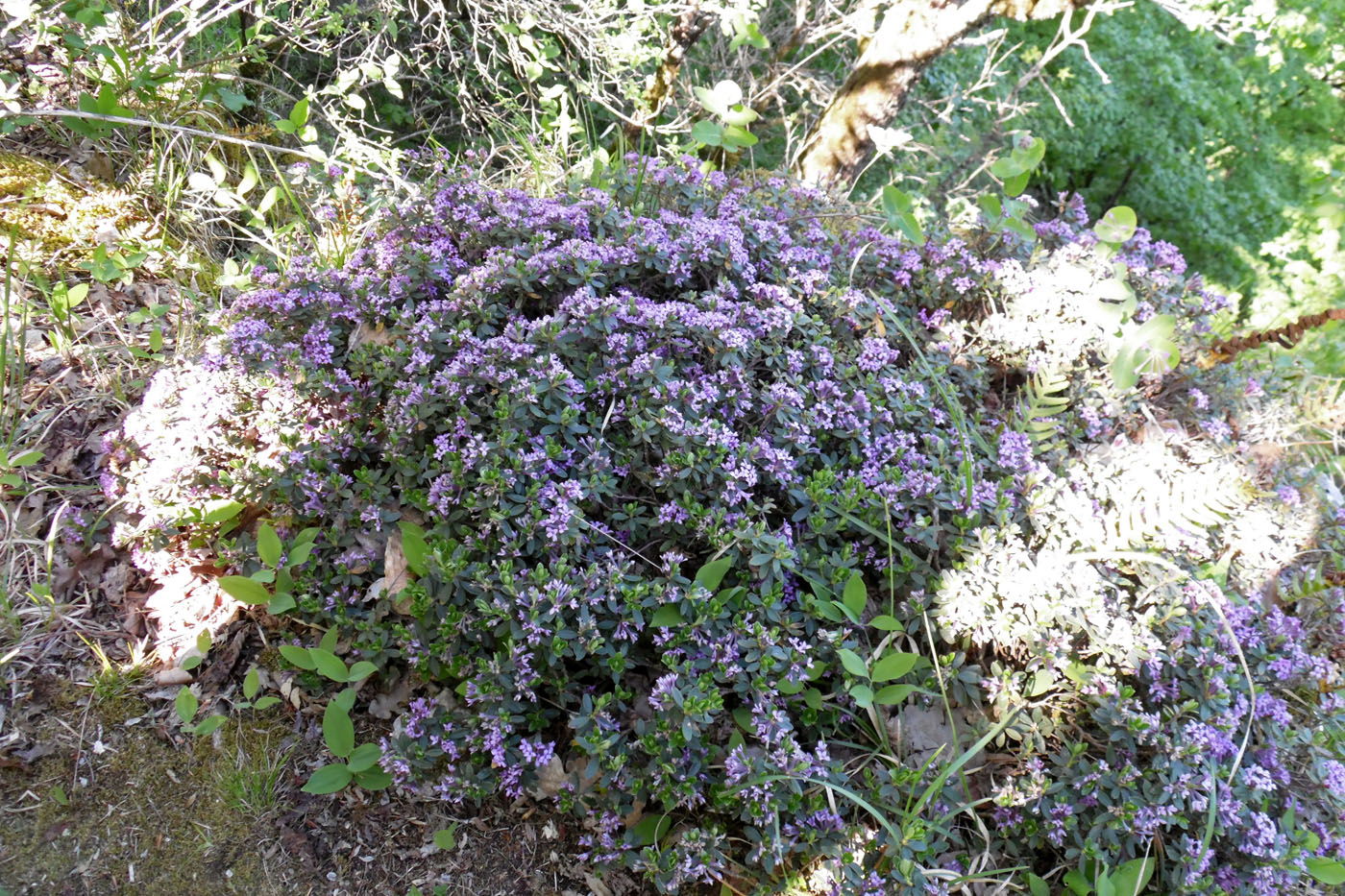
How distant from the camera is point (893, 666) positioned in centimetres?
192

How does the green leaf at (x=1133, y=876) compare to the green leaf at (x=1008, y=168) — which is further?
the green leaf at (x=1008, y=168)

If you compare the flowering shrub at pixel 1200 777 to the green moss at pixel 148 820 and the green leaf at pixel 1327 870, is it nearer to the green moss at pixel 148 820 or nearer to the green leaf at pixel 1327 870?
the green leaf at pixel 1327 870

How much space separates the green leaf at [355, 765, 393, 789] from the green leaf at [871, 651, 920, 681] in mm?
1205

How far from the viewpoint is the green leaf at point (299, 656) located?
6.56 ft

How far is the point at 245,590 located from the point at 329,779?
0.52 m

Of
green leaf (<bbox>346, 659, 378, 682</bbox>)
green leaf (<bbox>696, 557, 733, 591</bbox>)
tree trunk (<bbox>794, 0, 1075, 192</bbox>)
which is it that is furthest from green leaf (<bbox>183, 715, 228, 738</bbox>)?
tree trunk (<bbox>794, 0, 1075, 192</bbox>)

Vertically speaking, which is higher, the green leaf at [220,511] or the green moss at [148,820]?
the green leaf at [220,511]

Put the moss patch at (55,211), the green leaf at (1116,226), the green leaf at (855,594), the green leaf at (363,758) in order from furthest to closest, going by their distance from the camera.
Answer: the moss patch at (55,211) < the green leaf at (1116,226) < the green leaf at (855,594) < the green leaf at (363,758)

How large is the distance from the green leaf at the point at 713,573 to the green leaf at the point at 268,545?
110cm

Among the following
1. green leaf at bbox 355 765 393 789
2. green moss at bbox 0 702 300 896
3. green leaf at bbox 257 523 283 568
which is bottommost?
green moss at bbox 0 702 300 896

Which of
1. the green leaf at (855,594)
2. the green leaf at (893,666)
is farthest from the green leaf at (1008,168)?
the green leaf at (893,666)

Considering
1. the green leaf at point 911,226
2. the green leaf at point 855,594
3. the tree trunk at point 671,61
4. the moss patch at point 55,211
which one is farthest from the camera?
the tree trunk at point 671,61

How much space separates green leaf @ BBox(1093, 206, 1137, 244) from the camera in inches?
110

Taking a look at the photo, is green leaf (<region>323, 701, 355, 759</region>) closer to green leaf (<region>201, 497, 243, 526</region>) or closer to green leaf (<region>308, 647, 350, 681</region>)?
green leaf (<region>308, 647, 350, 681</region>)
